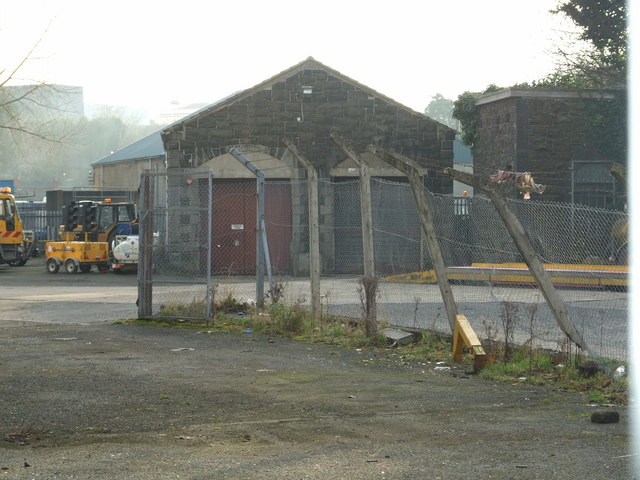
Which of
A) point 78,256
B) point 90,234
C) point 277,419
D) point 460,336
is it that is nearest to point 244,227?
point 78,256

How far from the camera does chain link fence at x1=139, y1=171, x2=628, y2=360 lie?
14.0m

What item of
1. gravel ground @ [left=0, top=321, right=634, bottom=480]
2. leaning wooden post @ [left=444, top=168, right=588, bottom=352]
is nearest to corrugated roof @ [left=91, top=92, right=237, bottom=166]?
gravel ground @ [left=0, top=321, right=634, bottom=480]

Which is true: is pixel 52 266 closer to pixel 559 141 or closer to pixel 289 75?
pixel 289 75

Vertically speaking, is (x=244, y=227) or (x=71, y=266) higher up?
(x=244, y=227)

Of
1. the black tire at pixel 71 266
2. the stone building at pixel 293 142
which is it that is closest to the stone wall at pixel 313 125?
the stone building at pixel 293 142

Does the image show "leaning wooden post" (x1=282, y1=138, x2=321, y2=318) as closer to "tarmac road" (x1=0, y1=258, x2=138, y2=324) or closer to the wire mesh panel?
the wire mesh panel

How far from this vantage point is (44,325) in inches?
651

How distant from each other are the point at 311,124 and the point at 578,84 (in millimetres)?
9625

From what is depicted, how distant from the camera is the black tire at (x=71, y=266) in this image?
33344mm

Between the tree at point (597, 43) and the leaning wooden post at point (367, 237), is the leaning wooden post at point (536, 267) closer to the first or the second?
the leaning wooden post at point (367, 237)

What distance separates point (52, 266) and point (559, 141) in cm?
1683

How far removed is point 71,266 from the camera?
3347 centimetres

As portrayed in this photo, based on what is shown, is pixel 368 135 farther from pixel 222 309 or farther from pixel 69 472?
pixel 69 472

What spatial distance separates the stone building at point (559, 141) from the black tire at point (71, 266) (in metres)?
13.5
